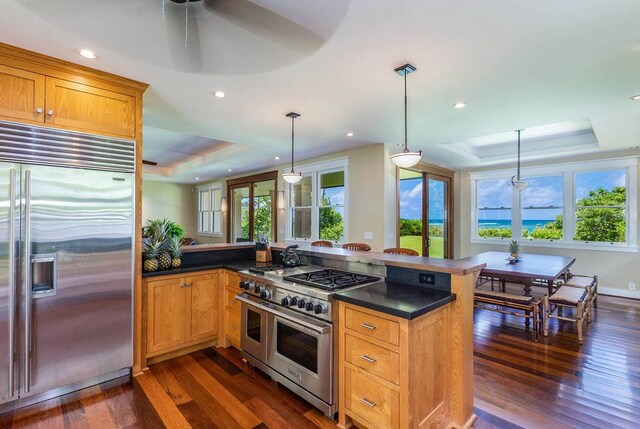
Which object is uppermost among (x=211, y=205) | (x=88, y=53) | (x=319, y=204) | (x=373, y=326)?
(x=88, y=53)

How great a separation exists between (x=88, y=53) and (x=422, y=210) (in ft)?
19.2

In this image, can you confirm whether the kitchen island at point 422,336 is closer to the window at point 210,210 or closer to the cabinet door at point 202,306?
the cabinet door at point 202,306

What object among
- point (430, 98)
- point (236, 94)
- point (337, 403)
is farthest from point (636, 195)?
point (236, 94)

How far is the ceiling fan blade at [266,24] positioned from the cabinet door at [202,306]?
7.70ft

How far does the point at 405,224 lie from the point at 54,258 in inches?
215

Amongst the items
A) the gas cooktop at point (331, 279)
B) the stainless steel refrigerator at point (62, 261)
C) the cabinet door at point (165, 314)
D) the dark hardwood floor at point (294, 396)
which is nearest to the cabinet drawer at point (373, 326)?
the gas cooktop at point (331, 279)

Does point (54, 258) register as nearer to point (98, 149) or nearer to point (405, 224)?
point (98, 149)

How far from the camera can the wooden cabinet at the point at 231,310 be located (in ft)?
9.95

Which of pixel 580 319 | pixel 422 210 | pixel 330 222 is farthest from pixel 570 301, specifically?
pixel 330 222

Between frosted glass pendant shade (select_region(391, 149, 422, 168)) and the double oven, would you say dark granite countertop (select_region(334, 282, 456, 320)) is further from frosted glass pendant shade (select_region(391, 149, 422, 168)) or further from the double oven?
frosted glass pendant shade (select_region(391, 149, 422, 168))

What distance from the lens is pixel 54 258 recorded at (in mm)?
2275

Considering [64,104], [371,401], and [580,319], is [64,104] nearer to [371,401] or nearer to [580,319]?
[371,401]

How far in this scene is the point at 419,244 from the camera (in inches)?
254

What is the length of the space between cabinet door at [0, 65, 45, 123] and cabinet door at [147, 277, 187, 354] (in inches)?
63.2
